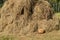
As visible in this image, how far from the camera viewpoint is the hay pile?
1369cm

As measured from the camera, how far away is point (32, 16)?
14.4 meters

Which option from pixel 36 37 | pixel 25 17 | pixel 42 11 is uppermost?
pixel 42 11

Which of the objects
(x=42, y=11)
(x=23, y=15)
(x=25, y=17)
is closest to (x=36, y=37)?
(x=25, y=17)

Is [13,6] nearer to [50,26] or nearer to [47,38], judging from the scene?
[50,26]

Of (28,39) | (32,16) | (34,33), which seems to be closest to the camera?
(28,39)

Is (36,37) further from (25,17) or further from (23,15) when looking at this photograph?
(23,15)

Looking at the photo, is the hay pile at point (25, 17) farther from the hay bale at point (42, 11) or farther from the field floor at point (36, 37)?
the field floor at point (36, 37)

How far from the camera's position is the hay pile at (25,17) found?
13.7m

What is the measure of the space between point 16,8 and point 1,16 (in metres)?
1.29

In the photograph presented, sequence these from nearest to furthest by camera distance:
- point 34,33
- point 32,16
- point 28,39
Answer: point 28,39 → point 34,33 → point 32,16

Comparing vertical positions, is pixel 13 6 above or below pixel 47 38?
above

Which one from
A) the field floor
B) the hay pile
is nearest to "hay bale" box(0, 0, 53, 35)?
the hay pile

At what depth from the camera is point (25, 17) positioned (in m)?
14.1

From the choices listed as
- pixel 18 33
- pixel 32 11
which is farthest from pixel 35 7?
pixel 18 33
